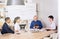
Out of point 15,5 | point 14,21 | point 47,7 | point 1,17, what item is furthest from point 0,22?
point 47,7

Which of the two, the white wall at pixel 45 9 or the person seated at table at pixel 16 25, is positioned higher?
the white wall at pixel 45 9

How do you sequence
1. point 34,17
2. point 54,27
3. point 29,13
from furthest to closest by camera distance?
point 29,13 → point 34,17 → point 54,27

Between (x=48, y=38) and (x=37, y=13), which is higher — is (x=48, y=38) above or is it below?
below

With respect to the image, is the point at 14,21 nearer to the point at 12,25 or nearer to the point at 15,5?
the point at 12,25

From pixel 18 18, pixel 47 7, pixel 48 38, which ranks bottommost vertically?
pixel 48 38

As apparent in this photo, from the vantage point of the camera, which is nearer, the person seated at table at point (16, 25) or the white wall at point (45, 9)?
the person seated at table at point (16, 25)

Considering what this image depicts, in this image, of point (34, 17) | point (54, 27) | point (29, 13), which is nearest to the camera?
point (54, 27)

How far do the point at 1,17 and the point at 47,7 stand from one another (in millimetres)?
1617

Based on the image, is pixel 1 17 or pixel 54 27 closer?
pixel 54 27

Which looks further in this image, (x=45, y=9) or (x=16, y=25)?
(x=45, y=9)

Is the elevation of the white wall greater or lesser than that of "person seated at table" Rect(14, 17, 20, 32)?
greater

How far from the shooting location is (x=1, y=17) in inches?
174

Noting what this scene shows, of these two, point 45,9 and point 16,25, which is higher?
point 45,9

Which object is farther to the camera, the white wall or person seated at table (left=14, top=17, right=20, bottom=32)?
the white wall
